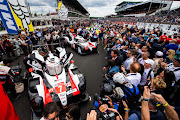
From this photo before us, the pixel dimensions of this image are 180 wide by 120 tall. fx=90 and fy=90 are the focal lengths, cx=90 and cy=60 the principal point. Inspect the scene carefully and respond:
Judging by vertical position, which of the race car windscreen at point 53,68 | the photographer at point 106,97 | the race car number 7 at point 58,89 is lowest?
the race car number 7 at point 58,89

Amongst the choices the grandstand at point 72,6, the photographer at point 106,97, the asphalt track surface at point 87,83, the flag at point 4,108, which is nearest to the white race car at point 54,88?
the asphalt track surface at point 87,83

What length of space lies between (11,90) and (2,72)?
82 cm

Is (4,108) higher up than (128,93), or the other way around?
(4,108)

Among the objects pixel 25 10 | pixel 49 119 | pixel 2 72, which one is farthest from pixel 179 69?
pixel 25 10

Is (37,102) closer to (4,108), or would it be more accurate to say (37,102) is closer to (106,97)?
(4,108)

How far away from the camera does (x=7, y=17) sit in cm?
882

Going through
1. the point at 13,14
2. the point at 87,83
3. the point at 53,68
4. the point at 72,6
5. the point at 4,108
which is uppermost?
the point at 72,6

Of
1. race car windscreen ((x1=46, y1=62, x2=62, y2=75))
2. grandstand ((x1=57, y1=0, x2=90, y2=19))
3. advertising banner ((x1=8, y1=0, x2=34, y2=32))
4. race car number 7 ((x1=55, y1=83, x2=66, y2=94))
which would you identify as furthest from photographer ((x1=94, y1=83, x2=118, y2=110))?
grandstand ((x1=57, y1=0, x2=90, y2=19))

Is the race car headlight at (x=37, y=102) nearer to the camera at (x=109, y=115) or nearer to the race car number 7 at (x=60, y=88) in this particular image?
the race car number 7 at (x=60, y=88)

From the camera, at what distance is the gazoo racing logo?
8.30 meters

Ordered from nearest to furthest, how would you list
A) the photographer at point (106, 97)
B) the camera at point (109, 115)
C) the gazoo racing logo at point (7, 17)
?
the camera at point (109, 115), the photographer at point (106, 97), the gazoo racing logo at point (7, 17)

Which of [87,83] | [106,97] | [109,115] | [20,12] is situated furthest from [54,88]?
[20,12]

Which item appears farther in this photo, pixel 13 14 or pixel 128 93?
pixel 13 14

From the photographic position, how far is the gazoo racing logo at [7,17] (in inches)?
327
